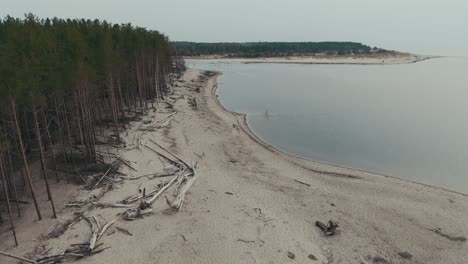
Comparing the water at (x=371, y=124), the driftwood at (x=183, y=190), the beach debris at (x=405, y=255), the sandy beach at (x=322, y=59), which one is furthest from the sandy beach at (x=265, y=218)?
the sandy beach at (x=322, y=59)

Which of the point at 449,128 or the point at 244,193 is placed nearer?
the point at 244,193

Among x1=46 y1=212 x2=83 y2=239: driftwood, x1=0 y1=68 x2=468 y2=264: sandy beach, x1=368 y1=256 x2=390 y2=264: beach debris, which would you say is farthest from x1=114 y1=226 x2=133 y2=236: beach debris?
x1=368 y1=256 x2=390 y2=264: beach debris

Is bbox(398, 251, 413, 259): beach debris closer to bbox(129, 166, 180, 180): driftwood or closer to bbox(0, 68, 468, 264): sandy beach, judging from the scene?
bbox(0, 68, 468, 264): sandy beach

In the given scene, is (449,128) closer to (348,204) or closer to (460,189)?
(460,189)

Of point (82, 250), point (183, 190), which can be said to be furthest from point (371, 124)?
point (82, 250)

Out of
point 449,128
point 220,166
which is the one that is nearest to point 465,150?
point 449,128

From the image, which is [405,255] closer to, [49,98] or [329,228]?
[329,228]
